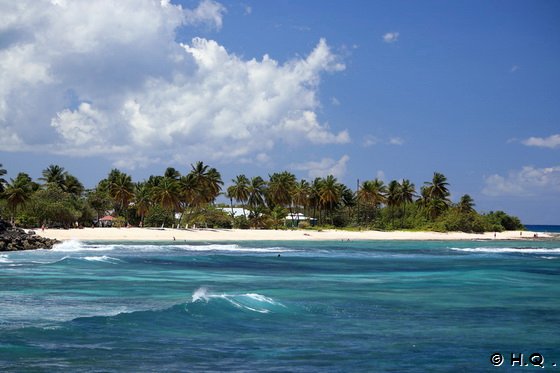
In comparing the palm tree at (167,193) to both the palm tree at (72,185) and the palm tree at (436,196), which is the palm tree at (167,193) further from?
the palm tree at (436,196)

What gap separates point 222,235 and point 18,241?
40.0m

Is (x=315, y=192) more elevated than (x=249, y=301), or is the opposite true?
(x=315, y=192)

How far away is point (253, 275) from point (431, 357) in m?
20.8

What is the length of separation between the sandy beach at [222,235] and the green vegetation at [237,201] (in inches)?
239

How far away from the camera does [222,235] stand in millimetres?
92375

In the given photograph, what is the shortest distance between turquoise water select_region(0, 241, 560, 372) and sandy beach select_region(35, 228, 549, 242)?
4869cm

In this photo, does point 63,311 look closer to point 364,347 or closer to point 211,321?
point 211,321

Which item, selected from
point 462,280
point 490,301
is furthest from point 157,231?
point 490,301

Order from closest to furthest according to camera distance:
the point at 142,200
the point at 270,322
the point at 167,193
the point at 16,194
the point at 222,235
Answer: the point at 270,322 → the point at 16,194 → the point at 222,235 → the point at 167,193 → the point at 142,200

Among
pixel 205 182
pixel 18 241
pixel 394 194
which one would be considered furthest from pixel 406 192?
pixel 18 241

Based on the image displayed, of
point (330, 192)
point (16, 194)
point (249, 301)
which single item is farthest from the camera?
point (330, 192)

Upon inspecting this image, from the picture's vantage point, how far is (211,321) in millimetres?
18547

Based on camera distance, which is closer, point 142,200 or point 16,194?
point 16,194

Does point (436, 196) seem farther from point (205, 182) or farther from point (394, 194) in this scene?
point (205, 182)
